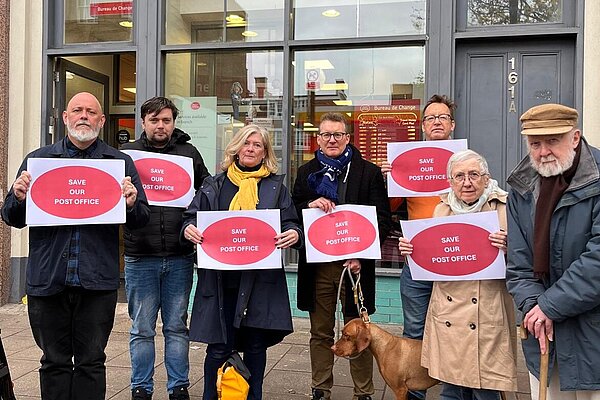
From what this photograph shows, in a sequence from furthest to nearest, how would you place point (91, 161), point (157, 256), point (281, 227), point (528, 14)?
point (528, 14)
point (157, 256)
point (281, 227)
point (91, 161)

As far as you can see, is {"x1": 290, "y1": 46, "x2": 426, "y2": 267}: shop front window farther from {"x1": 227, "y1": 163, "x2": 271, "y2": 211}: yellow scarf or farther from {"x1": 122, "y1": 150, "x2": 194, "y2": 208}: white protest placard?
{"x1": 227, "y1": 163, "x2": 271, "y2": 211}: yellow scarf

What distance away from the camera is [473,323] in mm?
3234

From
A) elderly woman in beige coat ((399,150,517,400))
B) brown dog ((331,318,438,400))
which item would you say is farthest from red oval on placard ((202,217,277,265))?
elderly woman in beige coat ((399,150,517,400))

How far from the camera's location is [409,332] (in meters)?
3.98

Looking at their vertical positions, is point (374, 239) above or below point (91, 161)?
below

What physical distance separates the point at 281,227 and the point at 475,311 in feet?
4.37

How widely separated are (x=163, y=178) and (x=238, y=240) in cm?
83

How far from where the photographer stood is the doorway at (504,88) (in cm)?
631

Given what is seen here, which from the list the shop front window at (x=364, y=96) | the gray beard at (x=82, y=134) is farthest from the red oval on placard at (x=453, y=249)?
the shop front window at (x=364, y=96)

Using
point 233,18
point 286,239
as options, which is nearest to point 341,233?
point 286,239

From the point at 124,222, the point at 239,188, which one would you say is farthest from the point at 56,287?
the point at 239,188

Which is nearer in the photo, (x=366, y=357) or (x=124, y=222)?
(x=124, y=222)

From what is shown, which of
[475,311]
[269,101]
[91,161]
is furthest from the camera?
[269,101]

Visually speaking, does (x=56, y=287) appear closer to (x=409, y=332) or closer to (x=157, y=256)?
(x=157, y=256)
